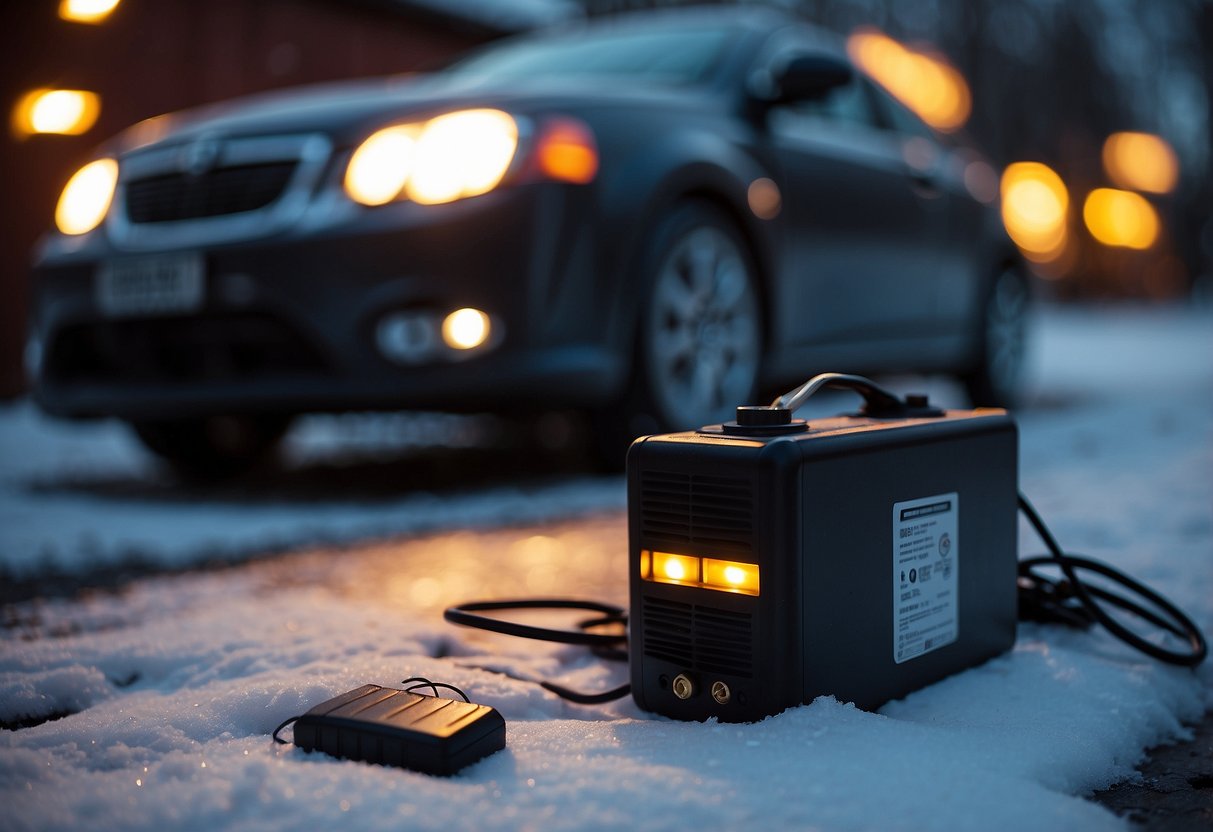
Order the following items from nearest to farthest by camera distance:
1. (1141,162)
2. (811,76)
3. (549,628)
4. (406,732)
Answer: (406,732)
(549,628)
(811,76)
(1141,162)

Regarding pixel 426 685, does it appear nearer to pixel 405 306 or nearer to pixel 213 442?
pixel 405 306

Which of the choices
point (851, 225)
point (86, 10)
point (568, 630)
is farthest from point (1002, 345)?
point (568, 630)

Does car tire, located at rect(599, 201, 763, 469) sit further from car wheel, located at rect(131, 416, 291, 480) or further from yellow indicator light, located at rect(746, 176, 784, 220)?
car wheel, located at rect(131, 416, 291, 480)

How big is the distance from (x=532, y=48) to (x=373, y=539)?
7.13 feet

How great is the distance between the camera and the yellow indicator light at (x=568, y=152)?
116 inches

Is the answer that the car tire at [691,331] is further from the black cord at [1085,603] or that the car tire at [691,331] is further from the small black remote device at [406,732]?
the small black remote device at [406,732]

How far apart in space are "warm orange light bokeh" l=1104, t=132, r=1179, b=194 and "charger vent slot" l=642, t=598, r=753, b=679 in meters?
30.1

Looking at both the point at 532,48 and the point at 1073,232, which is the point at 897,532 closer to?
the point at 532,48

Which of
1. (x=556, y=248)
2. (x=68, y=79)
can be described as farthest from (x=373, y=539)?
(x=68, y=79)

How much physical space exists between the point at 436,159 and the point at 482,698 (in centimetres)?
178

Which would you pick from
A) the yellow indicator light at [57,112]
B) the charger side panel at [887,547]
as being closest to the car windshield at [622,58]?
the yellow indicator light at [57,112]

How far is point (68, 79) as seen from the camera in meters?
4.96

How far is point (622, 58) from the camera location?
3.87 metres

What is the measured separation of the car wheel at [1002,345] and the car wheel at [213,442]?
2.83 metres
